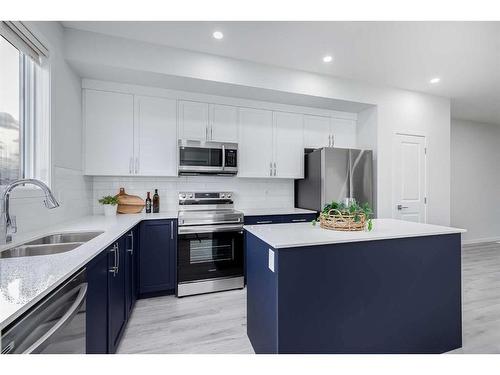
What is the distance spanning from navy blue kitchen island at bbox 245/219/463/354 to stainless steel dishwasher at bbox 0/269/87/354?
0.96 m

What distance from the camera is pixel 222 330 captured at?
204cm

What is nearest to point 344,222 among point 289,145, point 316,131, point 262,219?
point 262,219

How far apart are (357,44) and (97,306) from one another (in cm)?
320

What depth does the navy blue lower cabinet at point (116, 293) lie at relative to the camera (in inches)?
59.1

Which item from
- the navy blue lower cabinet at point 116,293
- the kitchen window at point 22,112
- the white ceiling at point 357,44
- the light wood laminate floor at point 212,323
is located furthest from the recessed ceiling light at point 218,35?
the light wood laminate floor at point 212,323

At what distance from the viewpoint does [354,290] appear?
1.50m

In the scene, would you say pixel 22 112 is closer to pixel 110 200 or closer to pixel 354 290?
pixel 110 200

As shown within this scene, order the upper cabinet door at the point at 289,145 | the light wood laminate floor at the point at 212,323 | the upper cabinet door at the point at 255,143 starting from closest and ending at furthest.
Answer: the light wood laminate floor at the point at 212,323
the upper cabinet door at the point at 255,143
the upper cabinet door at the point at 289,145

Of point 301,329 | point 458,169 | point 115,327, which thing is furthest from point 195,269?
point 458,169

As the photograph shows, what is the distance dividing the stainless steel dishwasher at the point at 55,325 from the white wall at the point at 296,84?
7.35 feet

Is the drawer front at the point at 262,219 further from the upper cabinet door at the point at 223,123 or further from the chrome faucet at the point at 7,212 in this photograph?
the chrome faucet at the point at 7,212

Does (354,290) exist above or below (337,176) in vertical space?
below

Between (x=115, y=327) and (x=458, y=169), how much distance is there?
6.60 metres

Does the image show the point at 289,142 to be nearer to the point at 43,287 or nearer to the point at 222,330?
the point at 222,330
